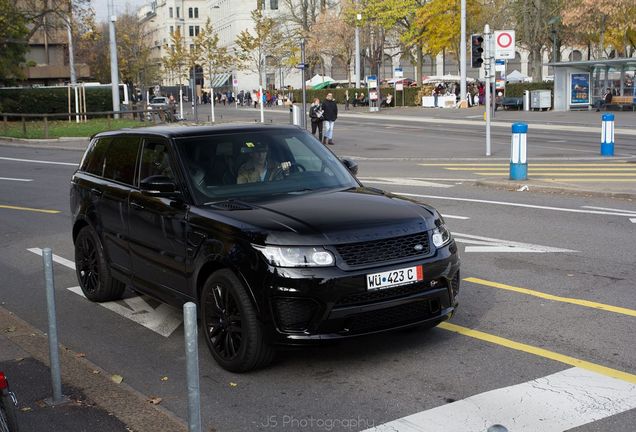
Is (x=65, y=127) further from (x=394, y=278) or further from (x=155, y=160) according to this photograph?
(x=394, y=278)

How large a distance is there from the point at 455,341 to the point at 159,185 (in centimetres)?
256

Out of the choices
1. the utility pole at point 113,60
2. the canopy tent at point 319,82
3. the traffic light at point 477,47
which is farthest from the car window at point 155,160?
the canopy tent at point 319,82

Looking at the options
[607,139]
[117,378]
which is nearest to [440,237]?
[117,378]

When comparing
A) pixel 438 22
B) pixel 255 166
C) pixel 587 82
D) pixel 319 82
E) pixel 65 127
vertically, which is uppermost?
pixel 438 22

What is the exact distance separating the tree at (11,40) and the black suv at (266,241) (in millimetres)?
41963

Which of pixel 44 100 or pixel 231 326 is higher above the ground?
pixel 44 100

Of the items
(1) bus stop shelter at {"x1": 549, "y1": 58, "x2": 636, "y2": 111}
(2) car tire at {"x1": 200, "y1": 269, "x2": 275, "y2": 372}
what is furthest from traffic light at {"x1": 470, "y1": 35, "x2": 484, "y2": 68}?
(1) bus stop shelter at {"x1": 549, "y1": 58, "x2": 636, "y2": 111}

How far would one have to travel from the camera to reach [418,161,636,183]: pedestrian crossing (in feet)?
57.6

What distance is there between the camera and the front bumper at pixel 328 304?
17.7 feet

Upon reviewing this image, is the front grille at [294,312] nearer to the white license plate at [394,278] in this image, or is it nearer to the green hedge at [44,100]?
the white license plate at [394,278]

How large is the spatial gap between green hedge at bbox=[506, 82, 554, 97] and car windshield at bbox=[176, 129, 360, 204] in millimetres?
50983

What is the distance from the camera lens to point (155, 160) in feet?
23.1

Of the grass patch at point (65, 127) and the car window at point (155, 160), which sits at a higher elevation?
the car window at point (155, 160)

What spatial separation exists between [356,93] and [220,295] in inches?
2680
